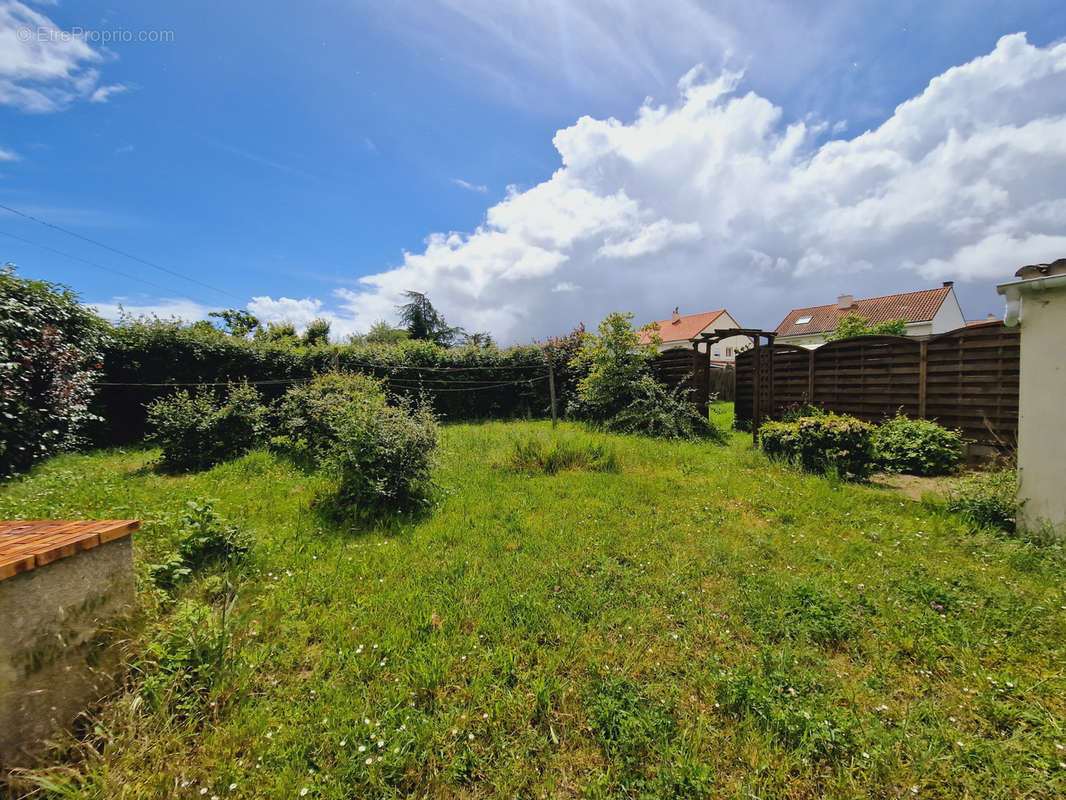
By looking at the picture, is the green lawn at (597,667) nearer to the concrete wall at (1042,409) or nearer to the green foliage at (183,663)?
the green foliage at (183,663)

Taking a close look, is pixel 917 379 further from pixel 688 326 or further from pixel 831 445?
pixel 688 326

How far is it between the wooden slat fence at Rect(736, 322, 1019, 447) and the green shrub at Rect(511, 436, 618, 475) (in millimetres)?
4811

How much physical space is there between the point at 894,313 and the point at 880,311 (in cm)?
95

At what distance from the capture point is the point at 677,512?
4379 millimetres

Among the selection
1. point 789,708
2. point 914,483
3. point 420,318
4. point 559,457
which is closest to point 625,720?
point 789,708

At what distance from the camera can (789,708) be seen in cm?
190

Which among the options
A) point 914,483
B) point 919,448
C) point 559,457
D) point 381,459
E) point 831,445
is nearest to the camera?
point 381,459

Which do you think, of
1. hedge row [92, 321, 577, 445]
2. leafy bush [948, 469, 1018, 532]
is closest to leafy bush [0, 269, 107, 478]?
hedge row [92, 321, 577, 445]

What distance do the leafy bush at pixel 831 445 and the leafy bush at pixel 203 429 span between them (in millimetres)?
9121

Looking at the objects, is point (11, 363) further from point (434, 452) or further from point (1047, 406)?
point (1047, 406)

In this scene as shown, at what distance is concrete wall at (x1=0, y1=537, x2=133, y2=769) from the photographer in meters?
1.59

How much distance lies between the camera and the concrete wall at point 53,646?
62.5 inches

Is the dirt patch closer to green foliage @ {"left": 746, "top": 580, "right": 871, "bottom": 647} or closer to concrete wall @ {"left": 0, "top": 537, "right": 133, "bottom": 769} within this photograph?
Result: green foliage @ {"left": 746, "top": 580, "right": 871, "bottom": 647}

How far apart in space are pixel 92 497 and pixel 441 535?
4.39 metres
